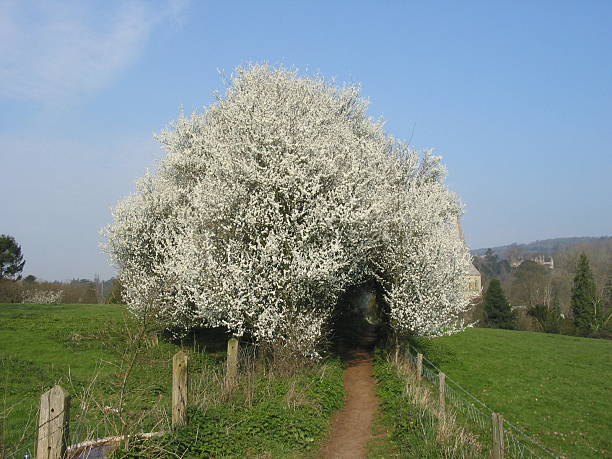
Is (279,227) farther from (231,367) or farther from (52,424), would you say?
(52,424)

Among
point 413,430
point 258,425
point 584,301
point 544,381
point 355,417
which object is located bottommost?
point 544,381

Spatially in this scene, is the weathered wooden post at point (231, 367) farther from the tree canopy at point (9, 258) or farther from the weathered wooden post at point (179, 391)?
the tree canopy at point (9, 258)

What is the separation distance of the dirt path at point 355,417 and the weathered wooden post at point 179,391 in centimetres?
370

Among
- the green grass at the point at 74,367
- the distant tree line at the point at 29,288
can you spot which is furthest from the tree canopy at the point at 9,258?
the green grass at the point at 74,367

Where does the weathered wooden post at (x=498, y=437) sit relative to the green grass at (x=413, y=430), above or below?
above

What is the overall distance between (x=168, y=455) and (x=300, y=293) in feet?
31.3

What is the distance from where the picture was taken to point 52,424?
6.85 m

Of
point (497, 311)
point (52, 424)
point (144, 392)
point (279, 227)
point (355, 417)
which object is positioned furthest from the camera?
point (497, 311)

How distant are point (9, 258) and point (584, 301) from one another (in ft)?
212

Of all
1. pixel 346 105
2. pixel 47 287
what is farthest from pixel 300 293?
pixel 47 287

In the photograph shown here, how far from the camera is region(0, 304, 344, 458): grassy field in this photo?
385 inches

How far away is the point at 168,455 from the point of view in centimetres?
910

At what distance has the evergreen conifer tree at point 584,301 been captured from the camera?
50.1m

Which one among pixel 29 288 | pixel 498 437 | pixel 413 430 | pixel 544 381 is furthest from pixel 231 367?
pixel 29 288
